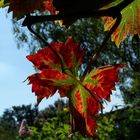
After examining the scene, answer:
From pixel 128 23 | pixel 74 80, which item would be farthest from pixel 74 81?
pixel 128 23

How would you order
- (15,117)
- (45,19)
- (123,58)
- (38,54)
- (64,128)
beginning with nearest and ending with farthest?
(45,19), (38,54), (64,128), (123,58), (15,117)

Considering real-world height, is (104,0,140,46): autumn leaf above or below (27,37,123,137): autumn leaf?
above

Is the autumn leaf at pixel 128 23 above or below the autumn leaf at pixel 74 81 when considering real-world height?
above

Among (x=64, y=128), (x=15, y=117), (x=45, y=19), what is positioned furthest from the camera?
(x=15, y=117)

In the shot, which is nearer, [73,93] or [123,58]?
[73,93]

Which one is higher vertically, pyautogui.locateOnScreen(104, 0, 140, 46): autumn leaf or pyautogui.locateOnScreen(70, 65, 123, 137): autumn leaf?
pyautogui.locateOnScreen(104, 0, 140, 46): autumn leaf

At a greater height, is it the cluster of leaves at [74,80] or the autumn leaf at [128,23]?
the autumn leaf at [128,23]

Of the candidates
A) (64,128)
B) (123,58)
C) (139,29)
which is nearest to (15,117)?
(123,58)

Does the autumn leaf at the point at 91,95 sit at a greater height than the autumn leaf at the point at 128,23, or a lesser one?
lesser

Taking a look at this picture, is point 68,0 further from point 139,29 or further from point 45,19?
point 139,29

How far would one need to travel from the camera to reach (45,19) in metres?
0.61

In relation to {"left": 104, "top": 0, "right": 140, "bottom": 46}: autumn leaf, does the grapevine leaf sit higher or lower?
lower

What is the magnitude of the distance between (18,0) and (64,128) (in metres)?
6.20

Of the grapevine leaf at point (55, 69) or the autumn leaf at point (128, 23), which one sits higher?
the autumn leaf at point (128, 23)
